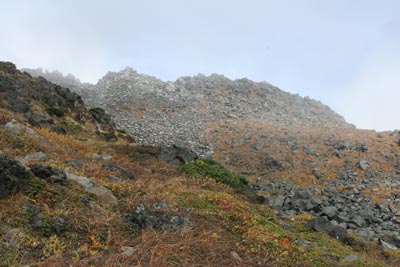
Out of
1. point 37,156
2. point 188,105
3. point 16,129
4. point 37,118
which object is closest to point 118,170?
point 37,156

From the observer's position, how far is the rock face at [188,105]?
115ft

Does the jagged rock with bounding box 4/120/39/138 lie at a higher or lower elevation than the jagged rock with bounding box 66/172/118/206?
higher

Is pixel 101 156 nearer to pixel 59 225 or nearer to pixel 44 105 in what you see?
pixel 59 225

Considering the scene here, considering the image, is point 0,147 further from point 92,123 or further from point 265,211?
point 92,123

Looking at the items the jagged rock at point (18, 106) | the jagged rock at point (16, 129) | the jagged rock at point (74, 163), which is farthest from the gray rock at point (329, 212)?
the jagged rock at point (18, 106)

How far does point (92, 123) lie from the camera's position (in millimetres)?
25062

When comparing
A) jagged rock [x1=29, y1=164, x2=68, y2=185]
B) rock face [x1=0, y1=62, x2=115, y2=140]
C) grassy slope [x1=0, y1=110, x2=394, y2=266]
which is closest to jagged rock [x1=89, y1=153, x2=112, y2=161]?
grassy slope [x1=0, y1=110, x2=394, y2=266]

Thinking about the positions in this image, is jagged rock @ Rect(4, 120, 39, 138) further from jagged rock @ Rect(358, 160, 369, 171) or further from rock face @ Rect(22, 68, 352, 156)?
jagged rock @ Rect(358, 160, 369, 171)

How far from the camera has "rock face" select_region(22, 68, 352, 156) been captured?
1375 inches

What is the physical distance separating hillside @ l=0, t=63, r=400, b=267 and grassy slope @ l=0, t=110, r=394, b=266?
23 mm

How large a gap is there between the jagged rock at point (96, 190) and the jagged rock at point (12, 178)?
1.44 m

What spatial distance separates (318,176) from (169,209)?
65.4 ft

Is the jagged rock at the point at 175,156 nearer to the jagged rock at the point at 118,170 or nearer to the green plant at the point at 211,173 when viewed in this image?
the green plant at the point at 211,173

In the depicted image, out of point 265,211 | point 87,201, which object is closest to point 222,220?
point 87,201
